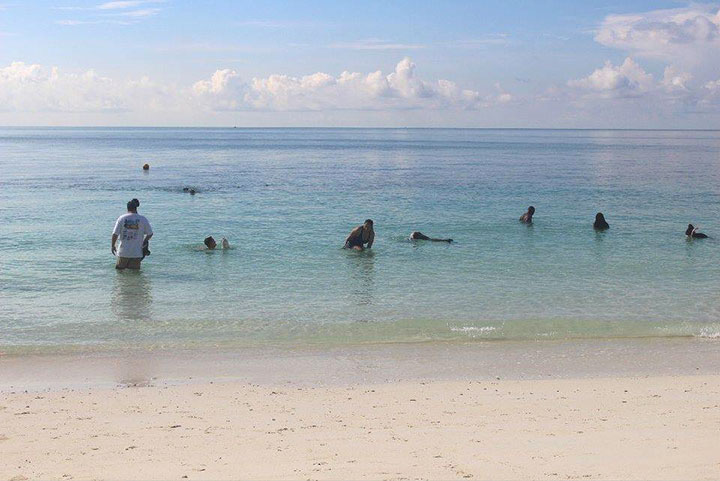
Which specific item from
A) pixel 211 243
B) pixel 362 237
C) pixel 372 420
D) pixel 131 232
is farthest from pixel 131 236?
pixel 372 420

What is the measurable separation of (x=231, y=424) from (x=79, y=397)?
230 centimetres

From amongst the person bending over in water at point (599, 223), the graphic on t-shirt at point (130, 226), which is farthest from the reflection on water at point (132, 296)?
the person bending over in water at point (599, 223)

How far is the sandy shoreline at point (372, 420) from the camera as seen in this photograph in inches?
265

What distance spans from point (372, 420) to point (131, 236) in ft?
36.5

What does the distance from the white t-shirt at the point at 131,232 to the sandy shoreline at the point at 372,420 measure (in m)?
6.35

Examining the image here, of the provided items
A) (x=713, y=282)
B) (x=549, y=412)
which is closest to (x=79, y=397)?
(x=549, y=412)

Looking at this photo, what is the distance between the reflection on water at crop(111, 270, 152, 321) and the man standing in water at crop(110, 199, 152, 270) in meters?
0.32

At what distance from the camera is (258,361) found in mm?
11352

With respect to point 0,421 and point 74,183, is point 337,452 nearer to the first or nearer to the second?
point 0,421

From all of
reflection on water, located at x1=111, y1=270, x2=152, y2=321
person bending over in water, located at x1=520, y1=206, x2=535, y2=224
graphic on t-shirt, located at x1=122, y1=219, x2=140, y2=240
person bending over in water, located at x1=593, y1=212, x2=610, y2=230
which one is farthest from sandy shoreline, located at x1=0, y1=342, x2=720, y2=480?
person bending over in water, located at x1=520, y1=206, x2=535, y2=224

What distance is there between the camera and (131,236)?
17781 mm

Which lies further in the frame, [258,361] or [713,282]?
[713,282]

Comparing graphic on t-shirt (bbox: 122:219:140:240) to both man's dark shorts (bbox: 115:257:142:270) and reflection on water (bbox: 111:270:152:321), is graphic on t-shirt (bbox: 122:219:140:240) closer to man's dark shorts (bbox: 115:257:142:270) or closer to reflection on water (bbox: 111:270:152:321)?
man's dark shorts (bbox: 115:257:142:270)

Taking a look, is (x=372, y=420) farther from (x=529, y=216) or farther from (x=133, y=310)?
(x=529, y=216)
